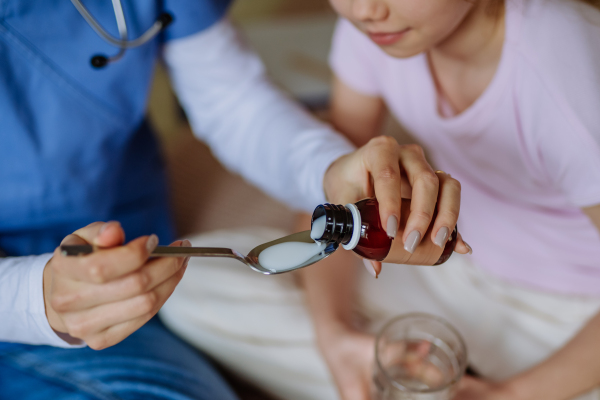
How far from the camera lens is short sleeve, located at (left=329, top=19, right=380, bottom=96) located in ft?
2.68

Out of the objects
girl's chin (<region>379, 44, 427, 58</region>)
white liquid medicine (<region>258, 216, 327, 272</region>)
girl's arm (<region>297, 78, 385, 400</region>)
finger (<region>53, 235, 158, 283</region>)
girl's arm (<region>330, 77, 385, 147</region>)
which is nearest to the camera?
finger (<region>53, 235, 158, 283</region>)

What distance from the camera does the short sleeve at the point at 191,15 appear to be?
760 millimetres

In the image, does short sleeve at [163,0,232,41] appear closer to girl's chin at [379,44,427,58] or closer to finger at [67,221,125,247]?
girl's chin at [379,44,427,58]

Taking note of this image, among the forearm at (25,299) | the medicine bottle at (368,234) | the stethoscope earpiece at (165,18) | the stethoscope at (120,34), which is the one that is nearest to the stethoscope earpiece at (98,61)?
the stethoscope at (120,34)

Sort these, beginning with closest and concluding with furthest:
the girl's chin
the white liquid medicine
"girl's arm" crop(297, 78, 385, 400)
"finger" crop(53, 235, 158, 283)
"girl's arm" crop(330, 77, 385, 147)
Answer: "finger" crop(53, 235, 158, 283) < the white liquid medicine < the girl's chin < "girl's arm" crop(297, 78, 385, 400) < "girl's arm" crop(330, 77, 385, 147)

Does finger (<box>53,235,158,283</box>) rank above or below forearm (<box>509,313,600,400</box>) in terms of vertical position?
above

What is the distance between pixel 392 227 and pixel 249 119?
0.49 metres

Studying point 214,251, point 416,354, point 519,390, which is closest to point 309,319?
point 416,354

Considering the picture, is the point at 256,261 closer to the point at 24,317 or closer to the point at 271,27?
the point at 24,317

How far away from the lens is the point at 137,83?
75 centimetres

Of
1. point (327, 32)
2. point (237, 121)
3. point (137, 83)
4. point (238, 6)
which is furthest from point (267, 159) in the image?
point (238, 6)

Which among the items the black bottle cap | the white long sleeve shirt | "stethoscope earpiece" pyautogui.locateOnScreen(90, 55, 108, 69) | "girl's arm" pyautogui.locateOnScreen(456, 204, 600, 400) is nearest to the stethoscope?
"stethoscope earpiece" pyautogui.locateOnScreen(90, 55, 108, 69)

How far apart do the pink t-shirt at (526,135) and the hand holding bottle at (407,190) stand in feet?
0.62

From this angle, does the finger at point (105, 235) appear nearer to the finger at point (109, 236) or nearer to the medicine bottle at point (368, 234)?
the finger at point (109, 236)
